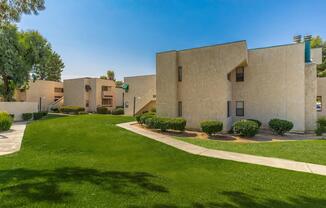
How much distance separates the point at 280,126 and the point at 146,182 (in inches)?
531

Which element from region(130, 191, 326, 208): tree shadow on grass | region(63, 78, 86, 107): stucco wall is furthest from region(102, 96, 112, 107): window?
region(130, 191, 326, 208): tree shadow on grass

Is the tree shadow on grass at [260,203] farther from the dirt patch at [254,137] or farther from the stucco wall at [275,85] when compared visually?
the stucco wall at [275,85]

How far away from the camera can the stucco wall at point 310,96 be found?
15672mm

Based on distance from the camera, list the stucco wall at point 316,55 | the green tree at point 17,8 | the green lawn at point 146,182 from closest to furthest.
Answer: the green lawn at point 146,182
the green tree at point 17,8
the stucco wall at point 316,55

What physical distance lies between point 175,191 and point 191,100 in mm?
12551

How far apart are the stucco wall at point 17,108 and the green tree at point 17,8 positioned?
19416 mm

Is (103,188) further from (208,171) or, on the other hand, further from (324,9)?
(324,9)

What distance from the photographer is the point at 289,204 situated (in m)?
3.96

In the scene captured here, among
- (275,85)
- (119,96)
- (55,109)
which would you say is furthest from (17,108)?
(275,85)

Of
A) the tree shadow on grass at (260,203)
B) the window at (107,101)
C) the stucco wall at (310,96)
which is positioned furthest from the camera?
the window at (107,101)

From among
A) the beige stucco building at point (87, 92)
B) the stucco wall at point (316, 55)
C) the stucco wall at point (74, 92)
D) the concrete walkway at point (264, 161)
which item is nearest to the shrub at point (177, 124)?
the concrete walkway at point (264, 161)

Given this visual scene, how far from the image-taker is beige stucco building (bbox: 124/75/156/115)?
25525 mm

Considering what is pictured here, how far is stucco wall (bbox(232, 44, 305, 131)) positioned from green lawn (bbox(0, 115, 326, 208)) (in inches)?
453

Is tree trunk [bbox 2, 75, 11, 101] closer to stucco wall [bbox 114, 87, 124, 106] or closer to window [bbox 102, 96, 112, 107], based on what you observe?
window [bbox 102, 96, 112, 107]
